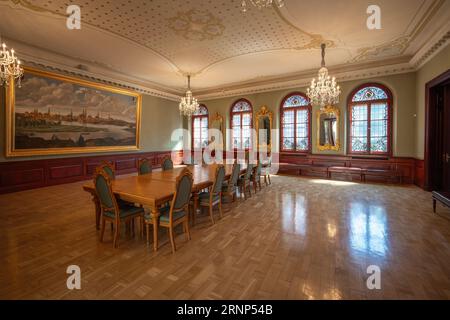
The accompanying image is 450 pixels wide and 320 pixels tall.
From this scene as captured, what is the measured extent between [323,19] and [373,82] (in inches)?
170

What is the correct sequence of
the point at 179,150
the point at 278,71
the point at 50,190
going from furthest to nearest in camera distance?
the point at 179,150 < the point at 278,71 < the point at 50,190

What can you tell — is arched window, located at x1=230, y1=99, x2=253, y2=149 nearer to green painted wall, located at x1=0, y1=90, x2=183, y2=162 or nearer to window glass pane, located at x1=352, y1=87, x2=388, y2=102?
green painted wall, located at x1=0, y1=90, x2=183, y2=162

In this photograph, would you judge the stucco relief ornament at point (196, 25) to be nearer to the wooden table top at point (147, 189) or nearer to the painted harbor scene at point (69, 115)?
the wooden table top at point (147, 189)

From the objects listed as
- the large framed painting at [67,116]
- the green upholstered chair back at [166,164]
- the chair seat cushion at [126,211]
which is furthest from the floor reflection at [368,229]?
the large framed painting at [67,116]

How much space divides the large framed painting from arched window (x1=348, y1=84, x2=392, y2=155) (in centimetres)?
864

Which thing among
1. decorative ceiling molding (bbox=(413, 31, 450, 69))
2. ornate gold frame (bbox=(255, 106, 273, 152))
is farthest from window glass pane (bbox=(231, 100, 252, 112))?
decorative ceiling molding (bbox=(413, 31, 450, 69))

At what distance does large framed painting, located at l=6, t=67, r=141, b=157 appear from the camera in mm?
5875

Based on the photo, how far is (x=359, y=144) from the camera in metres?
7.84

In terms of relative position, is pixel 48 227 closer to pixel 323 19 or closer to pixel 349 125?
pixel 323 19

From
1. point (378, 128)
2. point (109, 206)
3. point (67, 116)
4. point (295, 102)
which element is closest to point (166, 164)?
point (109, 206)

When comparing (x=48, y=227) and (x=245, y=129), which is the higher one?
(x=245, y=129)

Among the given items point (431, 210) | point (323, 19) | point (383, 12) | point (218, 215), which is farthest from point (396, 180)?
point (218, 215)

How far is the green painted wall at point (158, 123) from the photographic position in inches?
380

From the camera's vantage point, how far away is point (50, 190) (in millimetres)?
6062
